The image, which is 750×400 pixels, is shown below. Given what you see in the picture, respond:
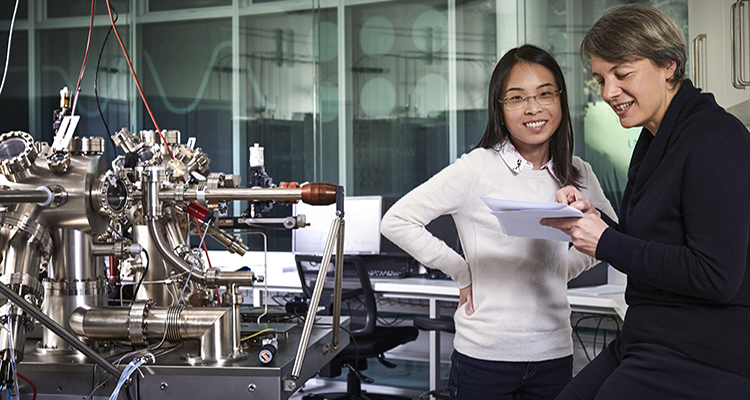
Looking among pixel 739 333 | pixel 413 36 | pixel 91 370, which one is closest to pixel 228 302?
pixel 91 370

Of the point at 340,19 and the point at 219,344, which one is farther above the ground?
the point at 340,19

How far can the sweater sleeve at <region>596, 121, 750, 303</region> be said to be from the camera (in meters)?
0.86

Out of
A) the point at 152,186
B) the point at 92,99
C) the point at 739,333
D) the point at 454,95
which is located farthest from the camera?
the point at 92,99

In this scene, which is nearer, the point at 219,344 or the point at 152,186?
the point at 219,344

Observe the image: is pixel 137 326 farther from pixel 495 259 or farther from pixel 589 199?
pixel 589 199

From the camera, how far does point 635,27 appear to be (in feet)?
3.22

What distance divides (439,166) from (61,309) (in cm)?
434

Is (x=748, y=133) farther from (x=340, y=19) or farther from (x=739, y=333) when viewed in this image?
(x=340, y=19)

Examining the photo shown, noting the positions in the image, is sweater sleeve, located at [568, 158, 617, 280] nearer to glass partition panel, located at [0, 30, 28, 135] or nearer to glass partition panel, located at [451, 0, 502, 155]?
glass partition panel, located at [451, 0, 502, 155]

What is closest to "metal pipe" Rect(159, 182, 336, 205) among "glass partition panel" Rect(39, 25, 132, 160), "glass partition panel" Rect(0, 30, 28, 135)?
"glass partition panel" Rect(39, 25, 132, 160)

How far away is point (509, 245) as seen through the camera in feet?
4.46

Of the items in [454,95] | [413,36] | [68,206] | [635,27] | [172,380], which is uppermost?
[413,36]

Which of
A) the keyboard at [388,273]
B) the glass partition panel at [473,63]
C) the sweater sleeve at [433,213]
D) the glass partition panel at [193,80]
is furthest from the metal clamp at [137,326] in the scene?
the glass partition panel at [193,80]

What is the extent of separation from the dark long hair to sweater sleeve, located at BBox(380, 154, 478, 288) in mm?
87
